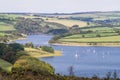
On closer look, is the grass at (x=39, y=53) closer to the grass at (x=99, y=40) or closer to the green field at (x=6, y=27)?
the grass at (x=99, y=40)

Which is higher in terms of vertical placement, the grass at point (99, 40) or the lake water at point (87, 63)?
the lake water at point (87, 63)

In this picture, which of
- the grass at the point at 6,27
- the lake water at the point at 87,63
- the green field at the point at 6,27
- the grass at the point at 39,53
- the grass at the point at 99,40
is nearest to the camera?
the lake water at the point at 87,63

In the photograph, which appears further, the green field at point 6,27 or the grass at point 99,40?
the green field at point 6,27

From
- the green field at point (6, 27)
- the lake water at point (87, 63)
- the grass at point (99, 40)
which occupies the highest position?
the lake water at point (87, 63)

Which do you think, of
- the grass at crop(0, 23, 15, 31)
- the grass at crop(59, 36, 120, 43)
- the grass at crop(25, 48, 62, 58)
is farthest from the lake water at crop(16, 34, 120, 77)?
the grass at crop(0, 23, 15, 31)

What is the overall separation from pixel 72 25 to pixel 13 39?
2201 inches

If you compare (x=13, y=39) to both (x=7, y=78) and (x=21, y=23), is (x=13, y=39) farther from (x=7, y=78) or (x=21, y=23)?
(x=7, y=78)

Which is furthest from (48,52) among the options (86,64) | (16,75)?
(16,75)

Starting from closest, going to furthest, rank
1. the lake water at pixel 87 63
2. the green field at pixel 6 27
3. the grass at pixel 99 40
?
the lake water at pixel 87 63 < the grass at pixel 99 40 < the green field at pixel 6 27

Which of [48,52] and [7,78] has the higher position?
[7,78]

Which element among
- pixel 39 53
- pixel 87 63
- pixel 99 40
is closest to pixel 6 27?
pixel 99 40

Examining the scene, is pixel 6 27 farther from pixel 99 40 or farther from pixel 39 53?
pixel 39 53

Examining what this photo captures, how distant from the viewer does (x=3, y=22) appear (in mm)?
177500

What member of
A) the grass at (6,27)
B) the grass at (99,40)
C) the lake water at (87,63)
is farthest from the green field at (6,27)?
the lake water at (87,63)
